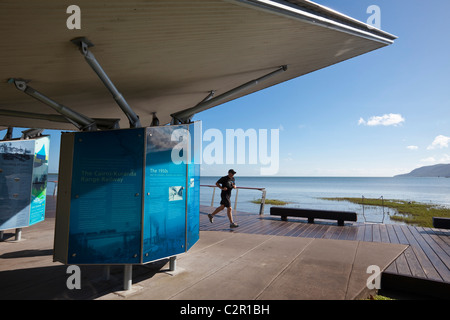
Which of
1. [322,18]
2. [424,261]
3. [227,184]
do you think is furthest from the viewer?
[227,184]

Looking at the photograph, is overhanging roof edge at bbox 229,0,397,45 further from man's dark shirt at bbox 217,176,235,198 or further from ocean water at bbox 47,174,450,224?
ocean water at bbox 47,174,450,224

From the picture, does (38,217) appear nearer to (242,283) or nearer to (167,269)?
(167,269)

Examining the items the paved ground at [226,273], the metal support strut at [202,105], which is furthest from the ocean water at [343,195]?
the metal support strut at [202,105]

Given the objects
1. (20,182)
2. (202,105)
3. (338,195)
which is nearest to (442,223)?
(202,105)

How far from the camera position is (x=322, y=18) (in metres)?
3.49

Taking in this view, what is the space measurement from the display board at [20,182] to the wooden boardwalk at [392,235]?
199 inches

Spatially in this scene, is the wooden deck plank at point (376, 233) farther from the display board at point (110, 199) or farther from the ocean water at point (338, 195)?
the display board at point (110, 199)

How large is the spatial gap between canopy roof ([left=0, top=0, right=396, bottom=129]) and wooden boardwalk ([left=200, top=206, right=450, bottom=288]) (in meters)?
4.21

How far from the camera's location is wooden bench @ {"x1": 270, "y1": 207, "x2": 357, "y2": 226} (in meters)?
8.91

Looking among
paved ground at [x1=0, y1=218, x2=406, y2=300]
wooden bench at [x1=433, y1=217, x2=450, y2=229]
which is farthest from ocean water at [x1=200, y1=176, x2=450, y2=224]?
paved ground at [x1=0, y1=218, x2=406, y2=300]

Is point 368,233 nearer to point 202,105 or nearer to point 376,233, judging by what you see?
point 376,233

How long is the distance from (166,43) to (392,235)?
8.19 meters

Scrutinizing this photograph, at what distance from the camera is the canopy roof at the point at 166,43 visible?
271 centimetres
